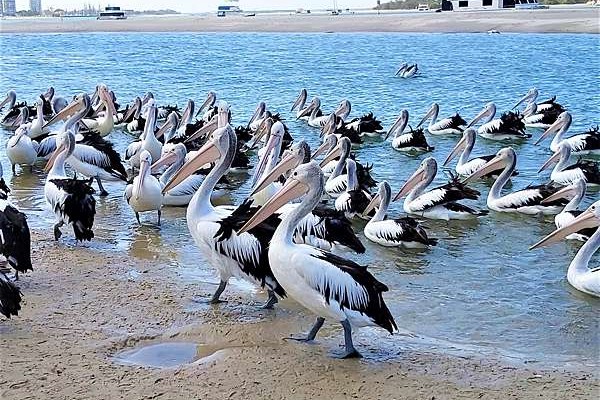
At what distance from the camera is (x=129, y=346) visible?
4.02 m

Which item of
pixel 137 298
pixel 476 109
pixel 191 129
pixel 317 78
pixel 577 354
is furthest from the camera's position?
pixel 317 78

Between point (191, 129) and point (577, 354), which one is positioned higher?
point (191, 129)

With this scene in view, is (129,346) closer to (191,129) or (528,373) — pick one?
(528,373)

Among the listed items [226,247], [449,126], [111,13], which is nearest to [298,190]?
[226,247]

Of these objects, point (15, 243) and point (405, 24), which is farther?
point (405, 24)

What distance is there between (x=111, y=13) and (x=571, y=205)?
226ft

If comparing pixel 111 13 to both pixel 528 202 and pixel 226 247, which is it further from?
pixel 226 247

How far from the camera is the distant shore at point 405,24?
34.6 meters

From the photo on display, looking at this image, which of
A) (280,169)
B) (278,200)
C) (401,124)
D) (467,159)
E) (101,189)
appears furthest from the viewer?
(401,124)

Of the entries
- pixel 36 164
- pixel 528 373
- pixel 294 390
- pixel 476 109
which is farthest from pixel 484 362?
pixel 476 109

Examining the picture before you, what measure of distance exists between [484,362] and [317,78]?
57.6 feet

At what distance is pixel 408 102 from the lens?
16094 mm

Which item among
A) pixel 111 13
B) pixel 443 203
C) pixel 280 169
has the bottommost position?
pixel 443 203

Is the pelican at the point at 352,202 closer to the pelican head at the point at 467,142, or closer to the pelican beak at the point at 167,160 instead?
the pelican beak at the point at 167,160
